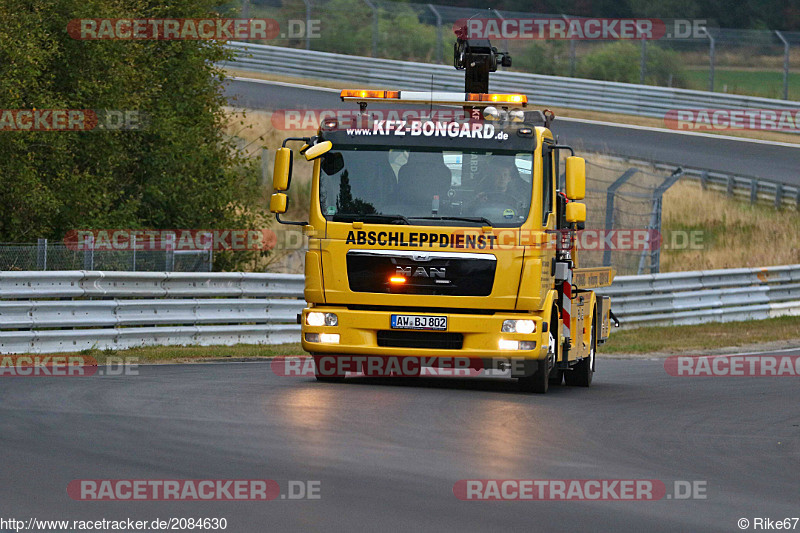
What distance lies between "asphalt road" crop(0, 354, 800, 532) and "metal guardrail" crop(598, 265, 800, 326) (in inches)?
435

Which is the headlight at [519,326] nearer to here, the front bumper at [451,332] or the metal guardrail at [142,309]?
the front bumper at [451,332]

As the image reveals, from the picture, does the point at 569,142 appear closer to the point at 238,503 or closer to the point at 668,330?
the point at 668,330

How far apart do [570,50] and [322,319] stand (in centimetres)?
2872

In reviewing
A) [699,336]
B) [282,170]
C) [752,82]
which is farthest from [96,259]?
[752,82]

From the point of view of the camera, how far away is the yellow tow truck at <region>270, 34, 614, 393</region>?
12.4m

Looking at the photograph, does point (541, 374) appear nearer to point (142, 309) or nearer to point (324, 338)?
point (324, 338)

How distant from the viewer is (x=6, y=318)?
15.3 meters

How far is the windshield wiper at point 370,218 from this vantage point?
492 inches

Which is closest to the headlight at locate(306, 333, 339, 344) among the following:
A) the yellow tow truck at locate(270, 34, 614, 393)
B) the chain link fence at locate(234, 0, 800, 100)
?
the yellow tow truck at locate(270, 34, 614, 393)

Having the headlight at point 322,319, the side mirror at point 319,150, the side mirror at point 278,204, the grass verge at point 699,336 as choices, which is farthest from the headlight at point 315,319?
the grass verge at point 699,336

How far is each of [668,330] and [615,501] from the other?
717 inches

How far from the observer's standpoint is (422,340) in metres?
12.6

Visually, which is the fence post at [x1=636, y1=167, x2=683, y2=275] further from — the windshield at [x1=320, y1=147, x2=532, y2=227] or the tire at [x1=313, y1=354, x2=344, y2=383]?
the tire at [x1=313, y1=354, x2=344, y2=383]

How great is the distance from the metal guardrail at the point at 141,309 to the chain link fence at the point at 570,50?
21.0 meters
